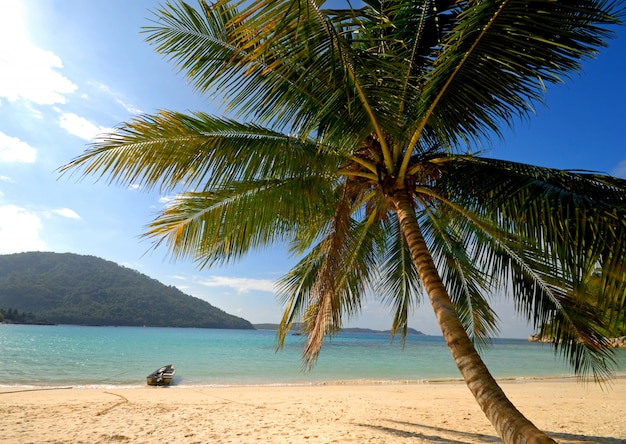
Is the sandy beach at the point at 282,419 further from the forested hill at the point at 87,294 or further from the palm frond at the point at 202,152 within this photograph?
the forested hill at the point at 87,294

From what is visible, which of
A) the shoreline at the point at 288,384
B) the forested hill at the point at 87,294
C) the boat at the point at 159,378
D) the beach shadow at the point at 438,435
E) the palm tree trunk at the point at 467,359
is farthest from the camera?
the forested hill at the point at 87,294

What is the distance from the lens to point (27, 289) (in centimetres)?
8956

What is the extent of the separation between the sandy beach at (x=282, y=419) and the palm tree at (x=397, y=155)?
1447mm

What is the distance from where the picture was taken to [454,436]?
5.84 metres

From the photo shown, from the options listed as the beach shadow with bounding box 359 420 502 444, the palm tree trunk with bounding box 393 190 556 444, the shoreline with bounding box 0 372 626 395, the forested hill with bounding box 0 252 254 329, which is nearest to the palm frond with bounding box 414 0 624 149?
the palm tree trunk with bounding box 393 190 556 444

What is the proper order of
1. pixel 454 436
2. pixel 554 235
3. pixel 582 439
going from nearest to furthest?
1. pixel 554 235
2. pixel 582 439
3. pixel 454 436

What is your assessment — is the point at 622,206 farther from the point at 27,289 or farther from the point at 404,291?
the point at 27,289

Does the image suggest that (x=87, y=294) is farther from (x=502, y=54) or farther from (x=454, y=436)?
(x=502, y=54)

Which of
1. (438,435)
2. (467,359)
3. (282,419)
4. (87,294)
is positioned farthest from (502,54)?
(87,294)

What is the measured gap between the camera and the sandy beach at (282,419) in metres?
5.64

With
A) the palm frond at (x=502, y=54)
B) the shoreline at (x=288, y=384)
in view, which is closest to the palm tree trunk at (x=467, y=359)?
the palm frond at (x=502, y=54)

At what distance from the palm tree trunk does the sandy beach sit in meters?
2.64

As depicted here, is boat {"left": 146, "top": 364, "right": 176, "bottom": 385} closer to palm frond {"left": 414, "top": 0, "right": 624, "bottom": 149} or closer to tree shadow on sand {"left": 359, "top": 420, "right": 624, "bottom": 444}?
tree shadow on sand {"left": 359, "top": 420, "right": 624, "bottom": 444}

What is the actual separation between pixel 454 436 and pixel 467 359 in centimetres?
327
